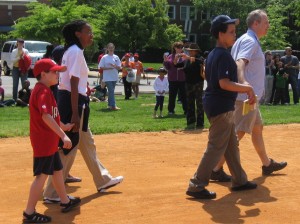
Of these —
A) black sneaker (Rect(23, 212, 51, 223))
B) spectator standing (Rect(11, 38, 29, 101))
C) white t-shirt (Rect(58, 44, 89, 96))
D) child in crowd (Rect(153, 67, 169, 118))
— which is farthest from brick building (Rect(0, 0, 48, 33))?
black sneaker (Rect(23, 212, 51, 223))

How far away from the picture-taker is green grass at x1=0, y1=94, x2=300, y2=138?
1217cm

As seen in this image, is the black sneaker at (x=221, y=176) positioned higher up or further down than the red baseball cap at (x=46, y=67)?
further down

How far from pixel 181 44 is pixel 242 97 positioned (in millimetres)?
6954

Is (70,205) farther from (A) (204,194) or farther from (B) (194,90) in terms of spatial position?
(B) (194,90)

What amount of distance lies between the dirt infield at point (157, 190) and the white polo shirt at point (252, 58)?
1.26m

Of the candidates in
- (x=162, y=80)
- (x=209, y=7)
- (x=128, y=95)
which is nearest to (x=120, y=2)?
(x=209, y=7)

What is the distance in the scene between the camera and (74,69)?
6.28 metres

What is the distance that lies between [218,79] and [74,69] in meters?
1.59

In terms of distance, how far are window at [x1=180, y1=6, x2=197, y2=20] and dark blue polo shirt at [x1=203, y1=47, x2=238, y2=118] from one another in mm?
59018

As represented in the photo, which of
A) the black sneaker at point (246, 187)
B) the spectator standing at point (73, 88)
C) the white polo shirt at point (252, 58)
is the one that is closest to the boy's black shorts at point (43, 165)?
the spectator standing at point (73, 88)

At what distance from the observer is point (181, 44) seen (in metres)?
14.2

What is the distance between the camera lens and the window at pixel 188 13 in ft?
213

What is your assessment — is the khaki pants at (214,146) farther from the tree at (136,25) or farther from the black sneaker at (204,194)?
the tree at (136,25)

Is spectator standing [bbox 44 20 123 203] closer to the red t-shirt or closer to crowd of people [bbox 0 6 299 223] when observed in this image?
crowd of people [bbox 0 6 299 223]
